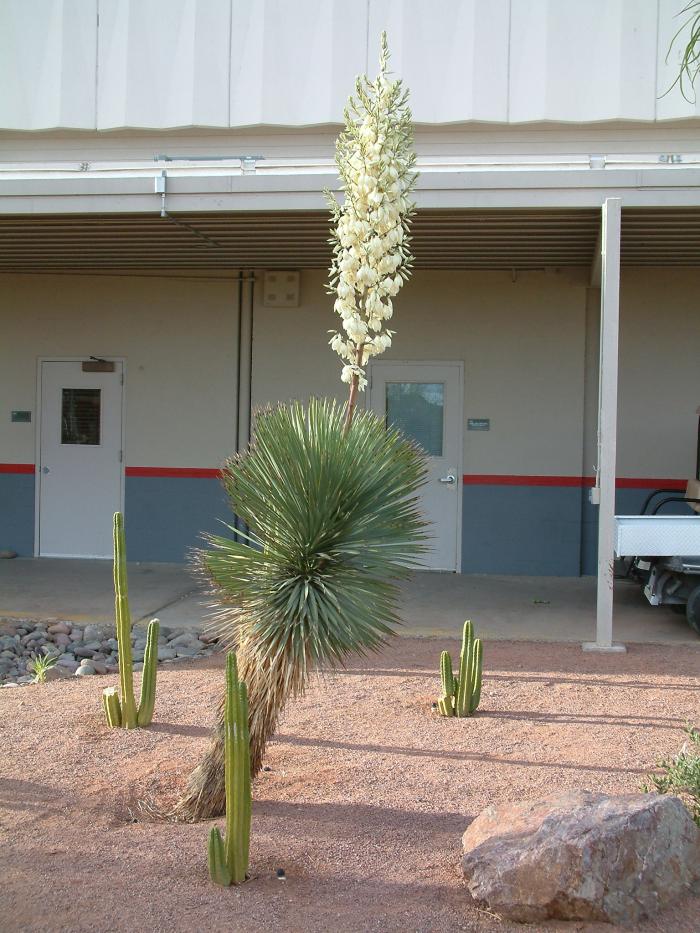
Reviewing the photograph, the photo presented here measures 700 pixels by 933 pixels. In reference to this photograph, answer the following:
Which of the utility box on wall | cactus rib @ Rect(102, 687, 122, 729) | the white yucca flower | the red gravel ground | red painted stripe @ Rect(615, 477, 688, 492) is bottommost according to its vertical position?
the red gravel ground

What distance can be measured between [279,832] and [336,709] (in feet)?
6.63

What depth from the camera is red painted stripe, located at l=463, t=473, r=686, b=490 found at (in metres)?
11.4

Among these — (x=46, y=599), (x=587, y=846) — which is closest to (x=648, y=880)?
(x=587, y=846)

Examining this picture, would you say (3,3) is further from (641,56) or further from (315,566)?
(315,566)

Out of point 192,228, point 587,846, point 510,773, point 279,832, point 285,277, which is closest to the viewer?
point 587,846

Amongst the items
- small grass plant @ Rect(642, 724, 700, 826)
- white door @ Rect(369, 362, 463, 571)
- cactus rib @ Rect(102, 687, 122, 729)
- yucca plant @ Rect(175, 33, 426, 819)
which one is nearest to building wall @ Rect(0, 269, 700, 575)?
white door @ Rect(369, 362, 463, 571)

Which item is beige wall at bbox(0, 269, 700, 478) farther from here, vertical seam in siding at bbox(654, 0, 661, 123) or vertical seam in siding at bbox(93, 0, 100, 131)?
vertical seam in siding at bbox(93, 0, 100, 131)

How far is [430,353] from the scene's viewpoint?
11680 millimetres

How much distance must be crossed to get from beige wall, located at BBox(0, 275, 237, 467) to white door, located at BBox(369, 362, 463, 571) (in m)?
1.90

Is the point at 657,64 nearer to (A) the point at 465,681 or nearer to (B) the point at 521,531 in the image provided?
(B) the point at 521,531

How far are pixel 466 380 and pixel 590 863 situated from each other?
8.53 m

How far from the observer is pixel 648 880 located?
3529 mm

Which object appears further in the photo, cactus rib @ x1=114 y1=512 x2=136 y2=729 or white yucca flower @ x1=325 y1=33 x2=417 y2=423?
cactus rib @ x1=114 y1=512 x2=136 y2=729

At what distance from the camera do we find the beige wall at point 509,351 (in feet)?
37.8
